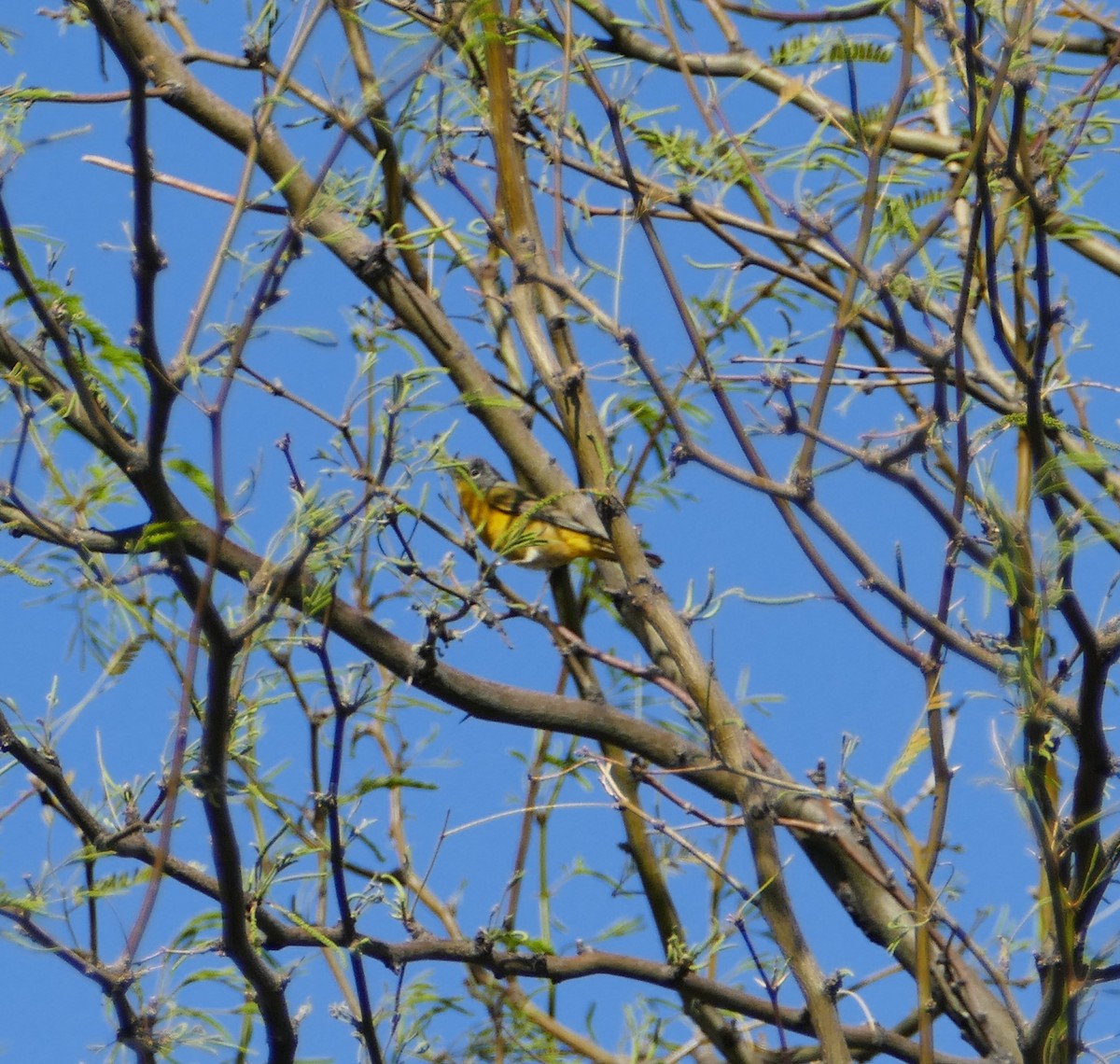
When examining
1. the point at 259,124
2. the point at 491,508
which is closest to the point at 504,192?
the point at 259,124

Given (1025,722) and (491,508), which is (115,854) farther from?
(491,508)

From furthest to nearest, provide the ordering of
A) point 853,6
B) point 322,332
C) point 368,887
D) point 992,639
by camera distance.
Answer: point 853,6 → point 368,887 → point 992,639 → point 322,332

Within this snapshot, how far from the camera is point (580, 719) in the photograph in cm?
282

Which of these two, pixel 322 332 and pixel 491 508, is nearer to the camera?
pixel 322 332

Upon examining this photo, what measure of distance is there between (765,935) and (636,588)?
0.87 metres

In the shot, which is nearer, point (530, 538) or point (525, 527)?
point (530, 538)

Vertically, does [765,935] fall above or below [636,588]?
below

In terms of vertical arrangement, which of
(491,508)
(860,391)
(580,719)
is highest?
(491,508)

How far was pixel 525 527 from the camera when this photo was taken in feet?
8.68

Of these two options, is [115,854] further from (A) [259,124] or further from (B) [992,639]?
(B) [992,639]

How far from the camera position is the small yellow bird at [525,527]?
249 centimetres

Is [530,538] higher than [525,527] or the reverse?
the reverse

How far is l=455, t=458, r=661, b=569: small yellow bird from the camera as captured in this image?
98.0 inches

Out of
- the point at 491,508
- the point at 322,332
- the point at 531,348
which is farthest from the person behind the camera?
the point at 491,508
